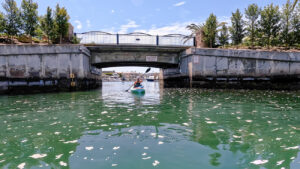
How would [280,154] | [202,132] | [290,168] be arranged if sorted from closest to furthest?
[290,168], [280,154], [202,132]

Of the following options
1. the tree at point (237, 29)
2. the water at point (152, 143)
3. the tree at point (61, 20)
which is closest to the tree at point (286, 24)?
the tree at point (237, 29)

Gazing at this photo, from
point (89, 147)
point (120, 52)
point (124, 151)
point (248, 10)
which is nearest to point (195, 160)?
point (124, 151)

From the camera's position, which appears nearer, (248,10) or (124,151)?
(124,151)

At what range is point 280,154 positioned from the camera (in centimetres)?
431

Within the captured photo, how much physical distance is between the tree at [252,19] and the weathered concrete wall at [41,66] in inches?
1217

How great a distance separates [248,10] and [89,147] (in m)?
39.5

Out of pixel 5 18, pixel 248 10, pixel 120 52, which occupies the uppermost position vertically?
pixel 248 10

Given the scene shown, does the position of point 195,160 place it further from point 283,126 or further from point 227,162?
point 283,126

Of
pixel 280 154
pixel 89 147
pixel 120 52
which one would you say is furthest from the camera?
pixel 120 52

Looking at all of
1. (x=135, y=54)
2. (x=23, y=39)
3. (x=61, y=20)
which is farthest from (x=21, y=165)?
(x=23, y=39)

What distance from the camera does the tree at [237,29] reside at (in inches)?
1384

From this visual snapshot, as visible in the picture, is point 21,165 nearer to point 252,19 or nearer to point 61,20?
point 61,20

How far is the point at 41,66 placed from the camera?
72.4 feet

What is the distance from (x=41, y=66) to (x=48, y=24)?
8.88 m
